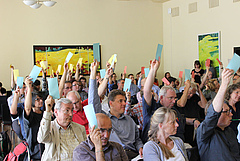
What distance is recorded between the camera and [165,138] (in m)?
2.78

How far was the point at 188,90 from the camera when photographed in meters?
4.80

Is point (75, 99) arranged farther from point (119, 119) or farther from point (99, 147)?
point (99, 147)

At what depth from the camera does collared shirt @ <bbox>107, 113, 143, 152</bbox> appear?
3607 millimetres

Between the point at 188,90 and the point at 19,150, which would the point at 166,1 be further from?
the point at 19,150

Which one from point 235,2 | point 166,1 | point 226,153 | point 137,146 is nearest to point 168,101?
point 137,146

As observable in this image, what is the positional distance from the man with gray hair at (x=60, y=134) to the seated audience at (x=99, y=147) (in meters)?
0.65

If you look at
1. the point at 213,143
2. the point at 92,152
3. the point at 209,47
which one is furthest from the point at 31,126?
the point at 209,47

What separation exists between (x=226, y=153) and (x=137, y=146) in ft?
3.56

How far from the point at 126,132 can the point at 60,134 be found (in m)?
0.85

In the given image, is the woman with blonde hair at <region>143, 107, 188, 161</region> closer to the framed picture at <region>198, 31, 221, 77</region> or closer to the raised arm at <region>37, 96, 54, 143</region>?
the raised arm at <region>37, 96, 54, 143</region>

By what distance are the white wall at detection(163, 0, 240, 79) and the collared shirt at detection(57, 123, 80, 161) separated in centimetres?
783

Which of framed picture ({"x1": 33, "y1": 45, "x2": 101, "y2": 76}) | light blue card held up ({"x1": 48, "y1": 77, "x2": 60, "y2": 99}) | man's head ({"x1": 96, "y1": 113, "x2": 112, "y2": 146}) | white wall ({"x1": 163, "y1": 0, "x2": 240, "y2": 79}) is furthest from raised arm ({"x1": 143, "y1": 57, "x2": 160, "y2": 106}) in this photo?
framed picture ({"x1": 33, "y1": 45, "x2": 101, "y2": 76})

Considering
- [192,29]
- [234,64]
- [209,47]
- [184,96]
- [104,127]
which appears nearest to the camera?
[104,127]

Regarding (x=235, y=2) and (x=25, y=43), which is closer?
(x=235, y=2)
